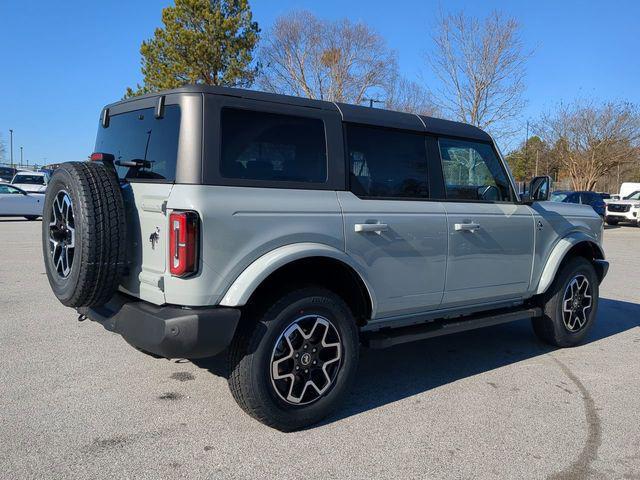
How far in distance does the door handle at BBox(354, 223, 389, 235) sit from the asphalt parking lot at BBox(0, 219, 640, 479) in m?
1.26

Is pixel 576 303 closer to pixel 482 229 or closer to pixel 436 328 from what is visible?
pixel 482 229

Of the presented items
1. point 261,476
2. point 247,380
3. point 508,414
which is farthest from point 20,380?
point 508,414

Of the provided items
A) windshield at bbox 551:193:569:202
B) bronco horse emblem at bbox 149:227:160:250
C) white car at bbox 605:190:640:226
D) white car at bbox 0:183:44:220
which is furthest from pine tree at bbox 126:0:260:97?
bronco horse emblem at bbox 149:227:160:250

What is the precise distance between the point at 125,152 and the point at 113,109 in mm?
544

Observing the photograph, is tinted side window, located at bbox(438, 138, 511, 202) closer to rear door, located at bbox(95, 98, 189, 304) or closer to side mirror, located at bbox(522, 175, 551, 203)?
side mirror, located at bbox(522, 175, 551, 203)

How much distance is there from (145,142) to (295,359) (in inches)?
67.5

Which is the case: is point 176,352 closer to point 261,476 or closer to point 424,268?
point 261,476

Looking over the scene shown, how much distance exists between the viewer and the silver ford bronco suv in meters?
3.17

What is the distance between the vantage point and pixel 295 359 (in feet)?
11.6

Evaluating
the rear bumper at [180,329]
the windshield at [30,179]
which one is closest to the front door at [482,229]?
the rear bumper at [180,329]

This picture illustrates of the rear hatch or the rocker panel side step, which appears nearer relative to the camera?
the rear hatch

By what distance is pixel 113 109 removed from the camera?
13.9 ft

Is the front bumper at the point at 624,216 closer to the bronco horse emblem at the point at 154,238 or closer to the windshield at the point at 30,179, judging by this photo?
the windshield at the point at 30,179

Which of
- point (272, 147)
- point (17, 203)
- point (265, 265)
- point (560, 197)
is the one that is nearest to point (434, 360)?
point (265, 265)
